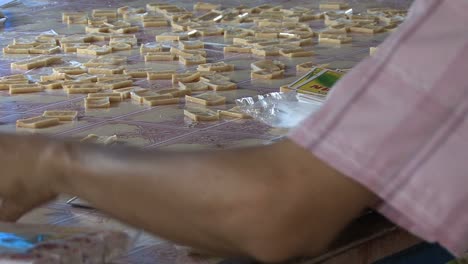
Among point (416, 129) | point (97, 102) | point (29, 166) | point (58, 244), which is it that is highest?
point (416, 129)

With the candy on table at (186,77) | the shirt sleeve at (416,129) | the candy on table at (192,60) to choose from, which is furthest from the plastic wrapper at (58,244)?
the candy on table at (192,60)

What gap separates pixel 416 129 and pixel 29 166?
1.85ft

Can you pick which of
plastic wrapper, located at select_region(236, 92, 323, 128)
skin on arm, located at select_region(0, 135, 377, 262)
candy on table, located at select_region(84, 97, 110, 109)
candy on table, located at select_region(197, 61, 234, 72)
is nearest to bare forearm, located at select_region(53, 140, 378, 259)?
skin on arm, located at select_region(0, 135, 377, 262)

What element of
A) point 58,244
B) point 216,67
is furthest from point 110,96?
point 58,244

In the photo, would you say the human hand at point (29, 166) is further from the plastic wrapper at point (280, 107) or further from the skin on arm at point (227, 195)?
the plastic wrapper at point (280, 107)

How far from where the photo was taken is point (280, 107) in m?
2.67

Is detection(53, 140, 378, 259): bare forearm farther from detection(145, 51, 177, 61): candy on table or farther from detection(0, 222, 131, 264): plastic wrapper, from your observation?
detection(145, 51, 177, 61): candy on table

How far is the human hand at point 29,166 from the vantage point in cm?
126

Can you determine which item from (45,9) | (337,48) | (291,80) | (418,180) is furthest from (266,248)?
(45,9)

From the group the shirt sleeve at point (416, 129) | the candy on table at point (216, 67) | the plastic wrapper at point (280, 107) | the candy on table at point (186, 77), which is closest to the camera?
the shirt sleeve at point (416, 129)

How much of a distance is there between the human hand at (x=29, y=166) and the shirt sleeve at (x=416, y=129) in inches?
15.1

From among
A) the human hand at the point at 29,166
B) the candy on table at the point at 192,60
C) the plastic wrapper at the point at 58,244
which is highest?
the human hand at the point at 29,166

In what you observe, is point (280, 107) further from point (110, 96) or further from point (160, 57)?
point (160, 57)

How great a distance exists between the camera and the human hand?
4.14ft
